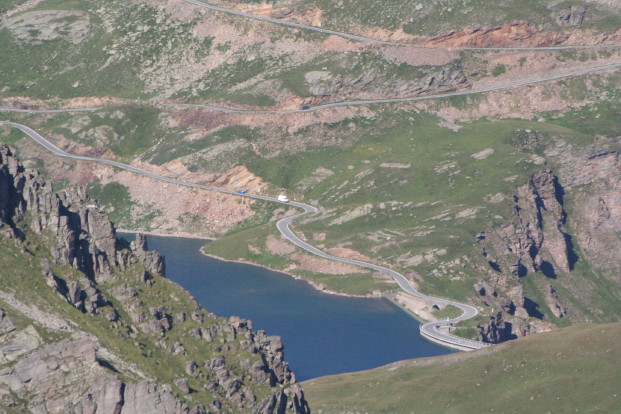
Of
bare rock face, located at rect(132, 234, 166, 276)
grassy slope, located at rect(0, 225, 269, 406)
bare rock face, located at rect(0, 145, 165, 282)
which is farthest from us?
bare rock face, located at rect(132, 234, 166, 276)

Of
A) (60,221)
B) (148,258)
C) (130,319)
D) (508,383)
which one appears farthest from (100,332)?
(508,383)

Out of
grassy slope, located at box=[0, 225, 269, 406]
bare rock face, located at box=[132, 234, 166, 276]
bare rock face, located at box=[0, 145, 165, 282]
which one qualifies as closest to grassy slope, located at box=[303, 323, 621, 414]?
bare rock face, located at box=[132, 234, 166, 276]

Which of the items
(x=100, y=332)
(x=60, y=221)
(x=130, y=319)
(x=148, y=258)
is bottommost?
(x=130, y=319)

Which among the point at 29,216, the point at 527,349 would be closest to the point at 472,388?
the point at 527,349

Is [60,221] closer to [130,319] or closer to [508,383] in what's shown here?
[130,319]

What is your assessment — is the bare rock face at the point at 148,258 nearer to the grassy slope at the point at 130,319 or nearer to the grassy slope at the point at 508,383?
the grassy slope at the point at 130,319

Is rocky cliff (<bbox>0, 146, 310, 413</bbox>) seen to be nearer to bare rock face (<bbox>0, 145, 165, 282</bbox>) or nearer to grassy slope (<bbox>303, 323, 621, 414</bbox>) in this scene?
bare rock face (<bbox>0, 145, 165, 282</bbox>)

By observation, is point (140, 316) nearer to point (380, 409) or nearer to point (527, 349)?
point (380, 409)

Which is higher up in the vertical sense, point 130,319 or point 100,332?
point 100,332
